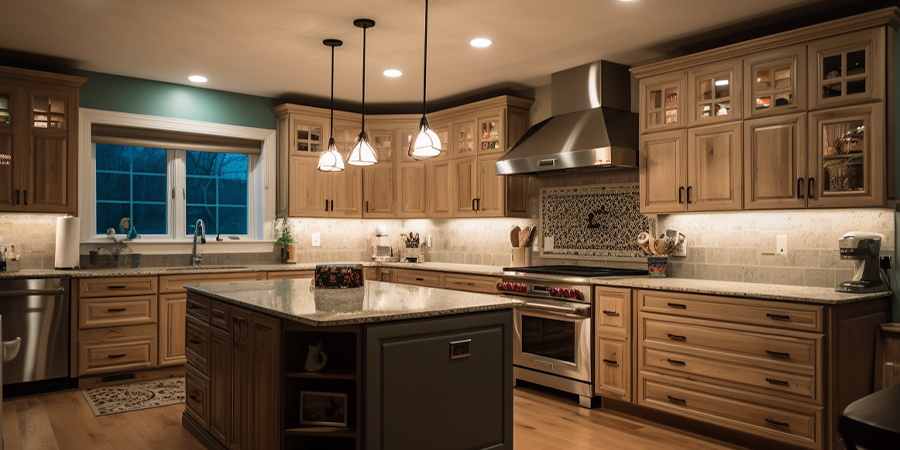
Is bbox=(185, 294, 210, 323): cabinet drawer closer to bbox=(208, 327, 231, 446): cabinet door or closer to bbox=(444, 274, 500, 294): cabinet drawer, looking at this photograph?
bbox=(208, 327, 231, 446): cabinet door

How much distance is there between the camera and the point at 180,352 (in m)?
5.14

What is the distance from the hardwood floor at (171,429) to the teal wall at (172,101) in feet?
8.16

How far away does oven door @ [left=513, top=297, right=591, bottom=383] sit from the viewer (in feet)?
14.2

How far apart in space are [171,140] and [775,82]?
4.88m

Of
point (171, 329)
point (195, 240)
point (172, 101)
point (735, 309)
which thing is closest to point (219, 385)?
point (171, 329)

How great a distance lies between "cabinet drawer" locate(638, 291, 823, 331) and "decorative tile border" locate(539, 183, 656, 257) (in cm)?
91

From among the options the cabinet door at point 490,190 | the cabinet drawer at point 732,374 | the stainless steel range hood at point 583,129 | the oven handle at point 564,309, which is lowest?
the cabinet drawer at point 732,374

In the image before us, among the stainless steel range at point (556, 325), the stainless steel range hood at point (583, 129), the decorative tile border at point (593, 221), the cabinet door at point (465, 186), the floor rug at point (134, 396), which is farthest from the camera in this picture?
the cabinet door at point (465, 186)

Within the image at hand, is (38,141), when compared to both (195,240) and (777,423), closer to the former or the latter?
(195,240)

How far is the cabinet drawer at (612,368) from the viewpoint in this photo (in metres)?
4.11

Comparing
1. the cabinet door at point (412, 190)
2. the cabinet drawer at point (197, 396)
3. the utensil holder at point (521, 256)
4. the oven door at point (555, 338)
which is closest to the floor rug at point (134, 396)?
the cabinet drawer at point (197, 396)

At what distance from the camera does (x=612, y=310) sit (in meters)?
4.18

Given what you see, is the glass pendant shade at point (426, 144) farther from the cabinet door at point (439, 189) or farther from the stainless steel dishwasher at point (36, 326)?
the stainless steel dishwasher at point (36, 326)

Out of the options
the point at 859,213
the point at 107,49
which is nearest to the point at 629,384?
the point at 859,213
